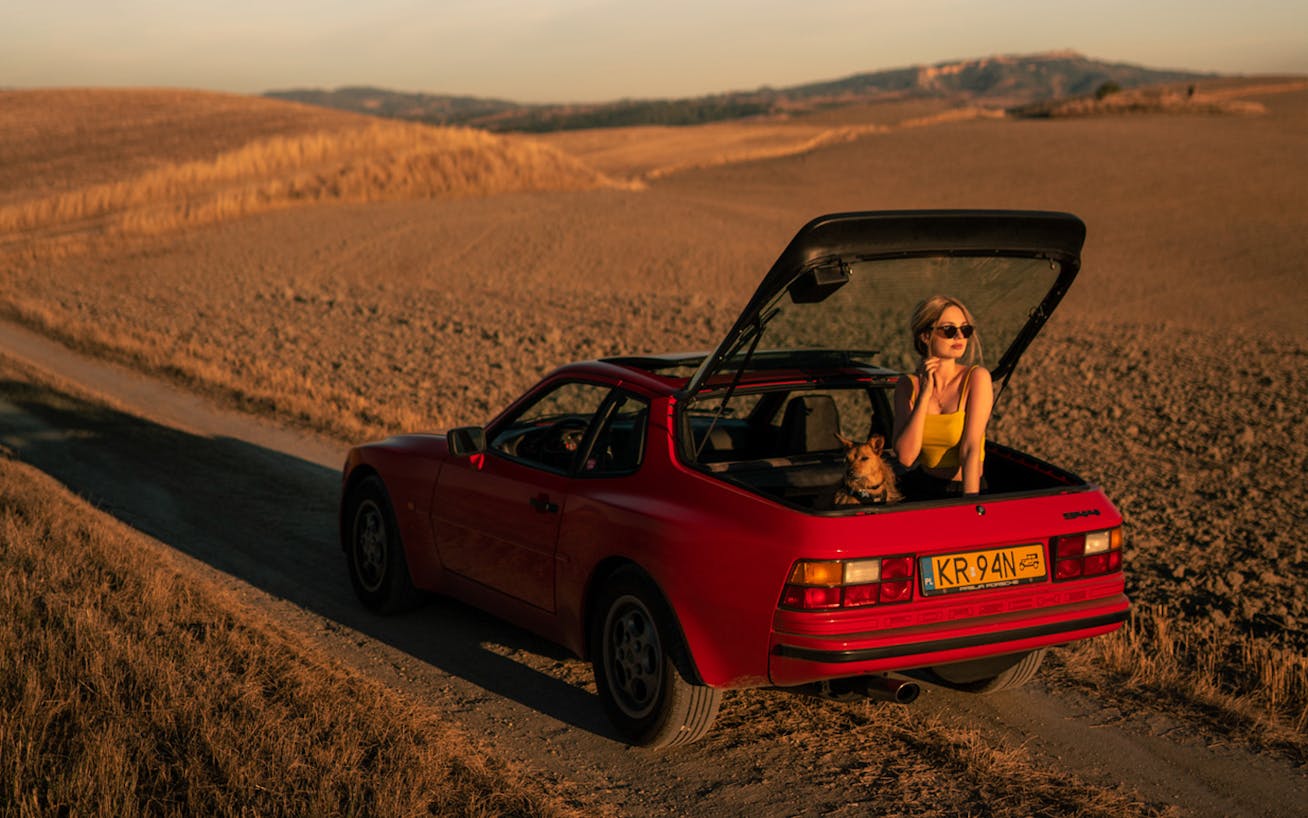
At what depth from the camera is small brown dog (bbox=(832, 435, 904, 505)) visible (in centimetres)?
495

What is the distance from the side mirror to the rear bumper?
220 centimetres

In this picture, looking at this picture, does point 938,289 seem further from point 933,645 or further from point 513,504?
point 513,504

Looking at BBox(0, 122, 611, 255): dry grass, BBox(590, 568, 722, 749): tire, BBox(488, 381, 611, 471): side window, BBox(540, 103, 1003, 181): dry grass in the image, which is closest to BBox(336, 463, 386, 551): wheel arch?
BBox(488, 381, 611, 471): side window

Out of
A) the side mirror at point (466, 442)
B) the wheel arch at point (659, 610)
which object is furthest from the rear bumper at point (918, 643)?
the side mirror at point (466, 442)

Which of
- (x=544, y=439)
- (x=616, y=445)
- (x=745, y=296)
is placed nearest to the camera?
(x=616, y=445)

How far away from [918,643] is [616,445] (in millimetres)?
2037

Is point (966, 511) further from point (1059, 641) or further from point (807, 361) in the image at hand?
point (807, 361)

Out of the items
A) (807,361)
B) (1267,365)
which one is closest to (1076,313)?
(1267,365)

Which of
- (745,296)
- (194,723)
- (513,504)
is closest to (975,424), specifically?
(513,504)

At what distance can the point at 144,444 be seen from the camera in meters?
A: 12.0

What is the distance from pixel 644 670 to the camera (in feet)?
A: 17.2

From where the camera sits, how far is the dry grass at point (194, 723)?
446 cm

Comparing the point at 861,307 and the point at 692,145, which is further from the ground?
the point at 692,145

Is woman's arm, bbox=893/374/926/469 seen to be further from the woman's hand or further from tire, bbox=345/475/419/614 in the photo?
tire, bbox=345/475/419/614
